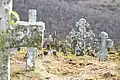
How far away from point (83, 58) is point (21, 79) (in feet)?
17.1

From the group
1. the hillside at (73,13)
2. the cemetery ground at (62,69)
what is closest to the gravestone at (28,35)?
the cemetery ground at (62,69)

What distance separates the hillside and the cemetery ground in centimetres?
2042

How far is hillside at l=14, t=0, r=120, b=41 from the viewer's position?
39.3 meters

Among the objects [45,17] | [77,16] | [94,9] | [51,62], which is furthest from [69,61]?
[94,9]

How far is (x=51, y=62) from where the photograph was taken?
535 inches

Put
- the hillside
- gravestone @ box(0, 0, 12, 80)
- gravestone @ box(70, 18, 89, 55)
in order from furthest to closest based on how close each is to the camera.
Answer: the hillside
gravestone @ box(70, 18, 89, 55)
gravestone @ box(0, 0, 12, 80)

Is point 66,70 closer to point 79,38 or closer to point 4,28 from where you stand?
point 79,38

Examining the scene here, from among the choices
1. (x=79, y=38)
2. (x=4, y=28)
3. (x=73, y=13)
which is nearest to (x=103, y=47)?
(x=79, y=38)

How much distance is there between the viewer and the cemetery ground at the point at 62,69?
10906 mm

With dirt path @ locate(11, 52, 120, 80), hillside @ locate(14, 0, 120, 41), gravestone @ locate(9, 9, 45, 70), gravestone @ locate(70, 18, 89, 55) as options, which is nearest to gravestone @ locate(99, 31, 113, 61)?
dirt path @ locate(11, 52, 120, 80)

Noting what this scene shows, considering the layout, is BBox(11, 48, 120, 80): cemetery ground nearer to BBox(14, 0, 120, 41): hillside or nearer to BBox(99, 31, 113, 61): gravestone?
BBox(99, 31, 113, 61): gravestone

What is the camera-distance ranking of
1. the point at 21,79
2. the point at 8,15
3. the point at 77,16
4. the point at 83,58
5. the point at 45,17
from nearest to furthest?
the point at 8,15 < the point at 21,79 < the point at 83,58 < the point at 45,17 < the point at 77,16

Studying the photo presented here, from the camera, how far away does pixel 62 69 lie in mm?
12492

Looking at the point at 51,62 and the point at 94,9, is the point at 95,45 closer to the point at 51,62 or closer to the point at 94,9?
the point at 51,62
